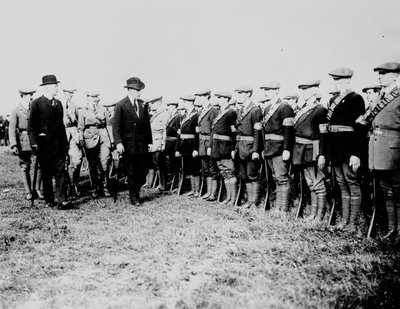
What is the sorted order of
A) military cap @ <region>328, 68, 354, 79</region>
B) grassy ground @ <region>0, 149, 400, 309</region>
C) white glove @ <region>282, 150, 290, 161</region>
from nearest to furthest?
grassy ground @ <region>0, 149, 400, 309</region>, military cap @ <region>328, 68, 354, 79</region>, white glove @ <region>282, 150, 290, 161</region>

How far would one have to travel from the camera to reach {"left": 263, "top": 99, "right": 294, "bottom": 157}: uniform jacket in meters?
7.20

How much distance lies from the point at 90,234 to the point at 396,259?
4.00 meters

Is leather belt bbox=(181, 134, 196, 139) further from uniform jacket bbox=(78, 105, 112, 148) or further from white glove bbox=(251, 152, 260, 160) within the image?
white glove bbox=(251, 152, 260, 160)

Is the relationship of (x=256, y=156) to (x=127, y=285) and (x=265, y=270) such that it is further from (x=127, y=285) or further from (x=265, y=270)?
(x=127, y=285)

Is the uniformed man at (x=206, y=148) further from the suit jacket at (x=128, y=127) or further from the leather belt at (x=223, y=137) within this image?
the suit jacket at (x=128, y=127)

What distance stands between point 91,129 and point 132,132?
1837 millimetres

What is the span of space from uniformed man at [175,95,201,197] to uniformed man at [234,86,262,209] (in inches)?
67.5

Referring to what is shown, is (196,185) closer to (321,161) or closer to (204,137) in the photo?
(204,137)

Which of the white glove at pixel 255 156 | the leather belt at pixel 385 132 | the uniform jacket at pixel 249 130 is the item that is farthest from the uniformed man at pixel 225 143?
the leather belt at pixel 385 132

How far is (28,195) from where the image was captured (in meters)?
9.53

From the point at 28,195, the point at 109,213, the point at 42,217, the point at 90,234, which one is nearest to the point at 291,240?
the point at 90,234

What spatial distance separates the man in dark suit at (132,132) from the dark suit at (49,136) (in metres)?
1.08

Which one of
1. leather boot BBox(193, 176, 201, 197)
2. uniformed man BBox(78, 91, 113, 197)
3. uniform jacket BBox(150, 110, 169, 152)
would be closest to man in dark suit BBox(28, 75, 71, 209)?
uniformed man BBox(78, 91, 113, 197)

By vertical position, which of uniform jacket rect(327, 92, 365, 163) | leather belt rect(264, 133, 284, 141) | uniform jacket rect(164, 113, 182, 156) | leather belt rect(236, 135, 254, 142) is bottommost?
uniform jacket rect(164, 113, 182, 156)
